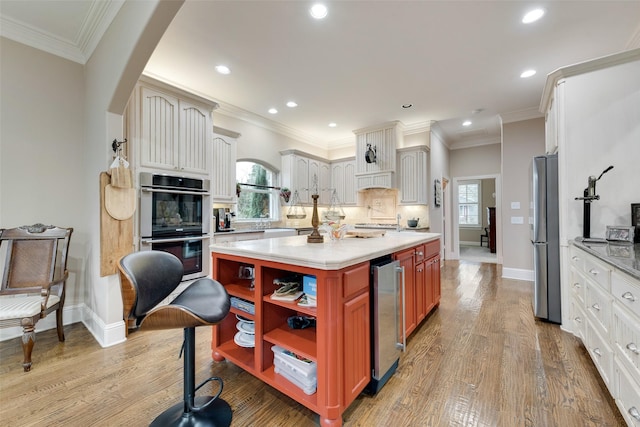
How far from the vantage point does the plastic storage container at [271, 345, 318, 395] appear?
150 centimetres

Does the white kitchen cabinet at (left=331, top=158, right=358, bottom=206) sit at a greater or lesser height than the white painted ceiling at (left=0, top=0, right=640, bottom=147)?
lesser

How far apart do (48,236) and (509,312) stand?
16.0ft

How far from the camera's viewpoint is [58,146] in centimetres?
271

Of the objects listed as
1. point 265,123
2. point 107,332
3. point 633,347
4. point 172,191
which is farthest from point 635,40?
point 107,332

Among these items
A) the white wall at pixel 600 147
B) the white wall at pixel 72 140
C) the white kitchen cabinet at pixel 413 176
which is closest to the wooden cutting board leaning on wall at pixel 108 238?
the white wall at pixel 72 140

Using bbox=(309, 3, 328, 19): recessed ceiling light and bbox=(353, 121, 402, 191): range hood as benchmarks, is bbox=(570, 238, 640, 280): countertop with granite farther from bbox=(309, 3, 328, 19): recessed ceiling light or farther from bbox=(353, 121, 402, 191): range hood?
bbox=(353, 121, 402, 191): range hood

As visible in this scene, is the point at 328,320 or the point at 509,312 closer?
the point at 328,320

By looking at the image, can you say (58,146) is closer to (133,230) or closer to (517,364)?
(133,230)

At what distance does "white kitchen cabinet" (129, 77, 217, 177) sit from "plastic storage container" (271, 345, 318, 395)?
7.93ft

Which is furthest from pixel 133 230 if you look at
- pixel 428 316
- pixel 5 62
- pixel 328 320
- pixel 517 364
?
pixel 517 364

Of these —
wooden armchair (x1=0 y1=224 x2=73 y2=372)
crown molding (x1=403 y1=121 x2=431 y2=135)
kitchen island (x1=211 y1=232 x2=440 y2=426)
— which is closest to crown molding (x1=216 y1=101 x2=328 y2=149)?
crown molding (x1=403 y1=121 x2=431 y2=135)

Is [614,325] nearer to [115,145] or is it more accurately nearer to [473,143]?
[115,145]

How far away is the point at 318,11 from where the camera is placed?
2.25 meters

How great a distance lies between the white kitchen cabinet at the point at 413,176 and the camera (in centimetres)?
500
